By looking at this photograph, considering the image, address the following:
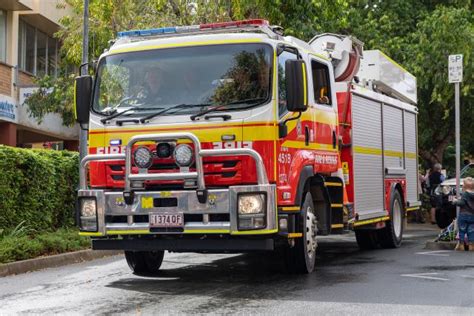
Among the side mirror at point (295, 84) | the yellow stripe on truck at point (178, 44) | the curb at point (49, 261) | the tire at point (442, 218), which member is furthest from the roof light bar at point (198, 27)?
the tire at point (442, 218)

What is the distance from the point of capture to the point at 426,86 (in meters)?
20.8

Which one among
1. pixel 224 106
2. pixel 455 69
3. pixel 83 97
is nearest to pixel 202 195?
pixel 224 106

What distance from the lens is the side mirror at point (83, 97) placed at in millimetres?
9102

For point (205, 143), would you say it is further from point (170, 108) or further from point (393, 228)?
point (393, 228)

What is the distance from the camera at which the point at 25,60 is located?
83.0 feet

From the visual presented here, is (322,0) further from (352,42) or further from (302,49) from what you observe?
(302,49)

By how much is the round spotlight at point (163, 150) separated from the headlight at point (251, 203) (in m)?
0.97

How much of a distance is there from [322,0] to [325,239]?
5.29 m

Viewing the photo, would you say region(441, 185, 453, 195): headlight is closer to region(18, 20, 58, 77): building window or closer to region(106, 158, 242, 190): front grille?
region(106, 158, 242, 190): front grille

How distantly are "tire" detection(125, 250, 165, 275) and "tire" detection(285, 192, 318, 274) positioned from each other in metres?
1.81

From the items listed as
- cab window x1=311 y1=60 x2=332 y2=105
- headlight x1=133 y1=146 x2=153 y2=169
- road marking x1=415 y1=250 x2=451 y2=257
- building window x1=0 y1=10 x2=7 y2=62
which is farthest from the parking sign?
building window x1=0 y1=10 x2=7 y2=62

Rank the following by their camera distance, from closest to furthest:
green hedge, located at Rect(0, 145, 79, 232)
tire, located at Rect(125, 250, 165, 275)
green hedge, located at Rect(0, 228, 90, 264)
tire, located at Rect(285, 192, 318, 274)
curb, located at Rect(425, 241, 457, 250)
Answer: tire, located at Rect(285, 192, 318, 274)
tire, located at Rect(125, 250, 165, 275)
green hedge, located at Rect(0, 228, 90, 264)
green hedge, located at Rect(0, 145, 79, 232)
curb, located at Rect(425, 241, 457, 250)

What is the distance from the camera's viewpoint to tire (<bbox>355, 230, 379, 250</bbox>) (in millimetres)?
13366

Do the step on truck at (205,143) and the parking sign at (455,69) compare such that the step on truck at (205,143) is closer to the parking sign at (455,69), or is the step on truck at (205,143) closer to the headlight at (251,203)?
the headlight at (251,203)
